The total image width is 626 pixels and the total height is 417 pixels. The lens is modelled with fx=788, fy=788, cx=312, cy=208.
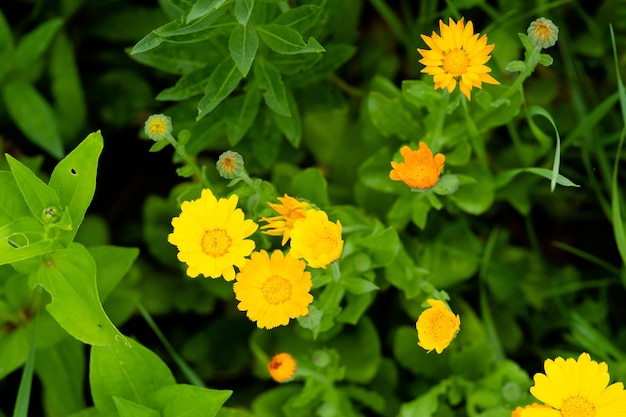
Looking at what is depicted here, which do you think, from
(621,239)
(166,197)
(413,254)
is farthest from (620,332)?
(166,197)

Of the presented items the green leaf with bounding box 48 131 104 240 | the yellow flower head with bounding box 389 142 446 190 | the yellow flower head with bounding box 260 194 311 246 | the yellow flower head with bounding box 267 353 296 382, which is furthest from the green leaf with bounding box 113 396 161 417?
the yellow flower head with bounding box 389 142 446 190

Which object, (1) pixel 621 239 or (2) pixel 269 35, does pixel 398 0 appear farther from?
(1) pixel 621 239

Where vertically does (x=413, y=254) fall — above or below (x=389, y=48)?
below

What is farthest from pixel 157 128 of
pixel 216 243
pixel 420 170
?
pixel 420 170

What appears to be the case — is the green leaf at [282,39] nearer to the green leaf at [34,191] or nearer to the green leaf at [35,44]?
the green leaf at [34,191]

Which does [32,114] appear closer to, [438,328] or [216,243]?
[216,243]

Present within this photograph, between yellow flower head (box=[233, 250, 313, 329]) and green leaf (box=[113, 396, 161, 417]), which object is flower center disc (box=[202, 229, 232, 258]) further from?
green leaf (box=[113, 396, 161, 417])

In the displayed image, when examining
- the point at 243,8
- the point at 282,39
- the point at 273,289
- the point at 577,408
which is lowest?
the point at 577,408
